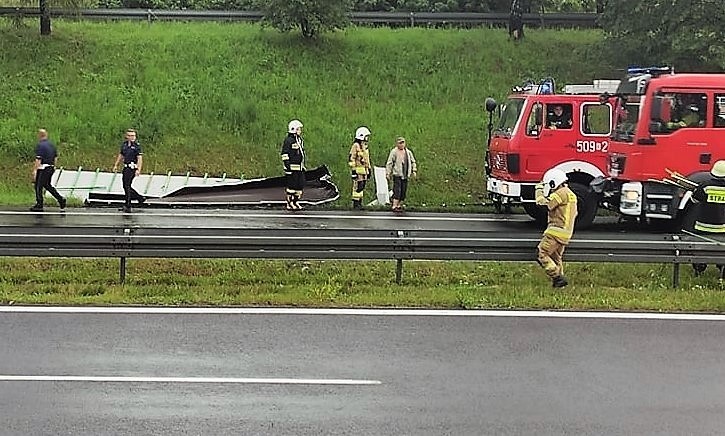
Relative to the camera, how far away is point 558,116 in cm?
1645

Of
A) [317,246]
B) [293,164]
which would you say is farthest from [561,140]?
[317,246]

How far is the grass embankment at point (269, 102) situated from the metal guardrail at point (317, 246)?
58cm

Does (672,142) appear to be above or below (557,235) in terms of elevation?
above

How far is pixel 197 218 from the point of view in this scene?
1692 centimetres

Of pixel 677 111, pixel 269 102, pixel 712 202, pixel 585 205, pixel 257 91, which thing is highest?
pixel 257 91

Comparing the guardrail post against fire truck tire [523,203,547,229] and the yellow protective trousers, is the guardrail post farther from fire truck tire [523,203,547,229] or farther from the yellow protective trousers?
fire truck tire [523,203,547,229]

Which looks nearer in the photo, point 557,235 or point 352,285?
point 557,235

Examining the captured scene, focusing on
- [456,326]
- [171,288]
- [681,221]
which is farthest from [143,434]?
[681,221]

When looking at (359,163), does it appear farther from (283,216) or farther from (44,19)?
(44,19)

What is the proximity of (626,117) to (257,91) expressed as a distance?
14.1 metres

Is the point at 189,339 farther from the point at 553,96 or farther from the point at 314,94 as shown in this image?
the point at 314,94

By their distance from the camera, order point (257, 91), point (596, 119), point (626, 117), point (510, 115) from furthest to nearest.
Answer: point (257, 91), point (510, 115), point (596, 119), point (626, 117)

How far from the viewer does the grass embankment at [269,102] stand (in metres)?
12.1

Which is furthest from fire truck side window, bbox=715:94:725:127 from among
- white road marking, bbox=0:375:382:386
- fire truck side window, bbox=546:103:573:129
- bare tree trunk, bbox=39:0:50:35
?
bare tree trunk, bbox=39:0:50:35
